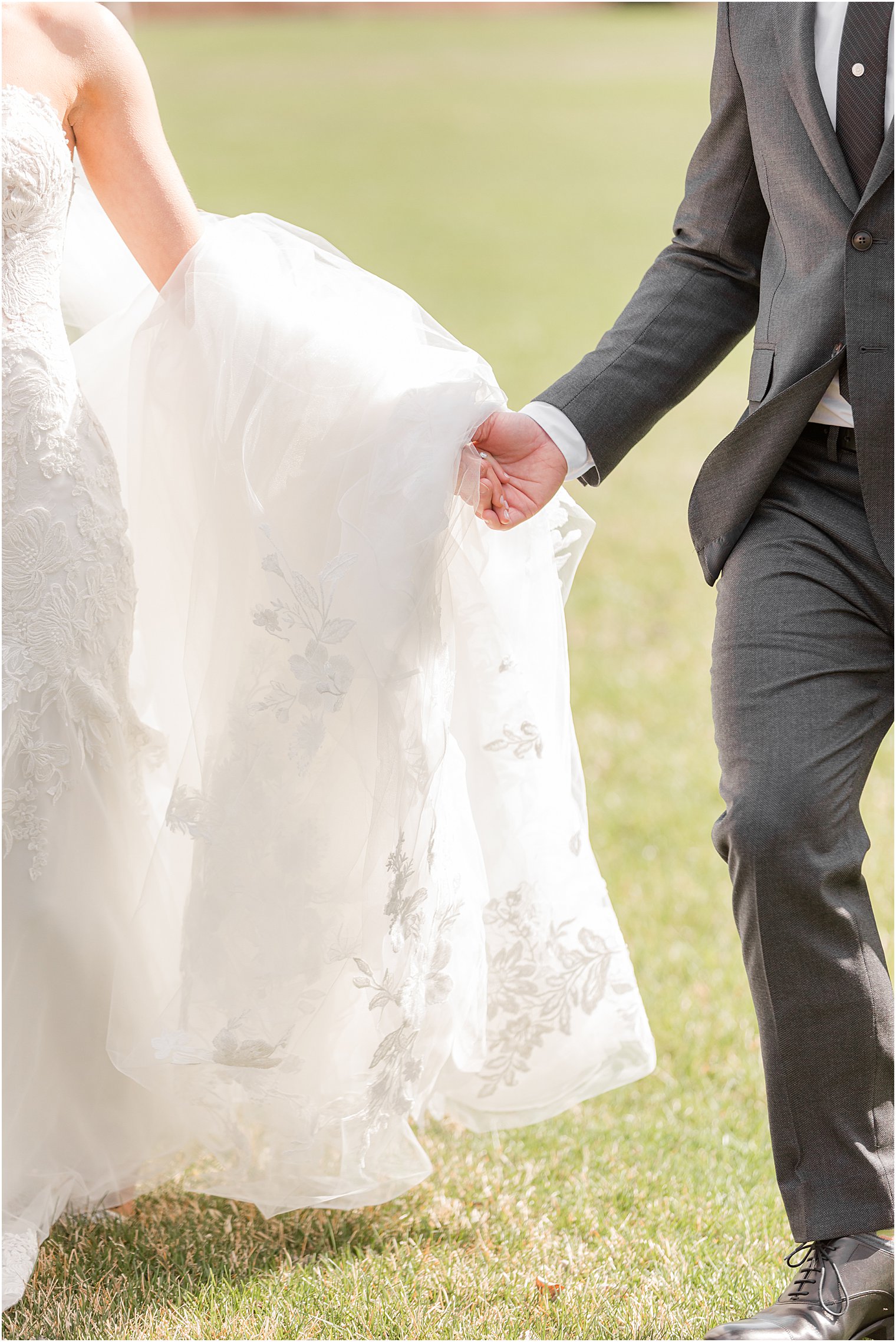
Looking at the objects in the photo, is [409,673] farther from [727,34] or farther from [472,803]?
[727,34]

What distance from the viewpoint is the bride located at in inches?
102

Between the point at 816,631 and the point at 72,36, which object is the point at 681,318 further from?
the point at 72,36

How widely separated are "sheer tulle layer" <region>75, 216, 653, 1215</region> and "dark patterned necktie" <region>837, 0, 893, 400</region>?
2.54 feet

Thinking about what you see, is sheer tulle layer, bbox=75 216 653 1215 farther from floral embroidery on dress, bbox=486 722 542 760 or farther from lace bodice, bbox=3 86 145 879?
lace bodice, bbox=3 86 145 879

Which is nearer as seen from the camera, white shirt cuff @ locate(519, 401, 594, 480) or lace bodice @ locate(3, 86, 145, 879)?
lace bodice @ locate(3, 86, 145, 879)

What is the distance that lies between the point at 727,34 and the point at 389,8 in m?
33.5

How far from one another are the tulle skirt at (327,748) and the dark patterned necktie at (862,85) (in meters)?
0.79

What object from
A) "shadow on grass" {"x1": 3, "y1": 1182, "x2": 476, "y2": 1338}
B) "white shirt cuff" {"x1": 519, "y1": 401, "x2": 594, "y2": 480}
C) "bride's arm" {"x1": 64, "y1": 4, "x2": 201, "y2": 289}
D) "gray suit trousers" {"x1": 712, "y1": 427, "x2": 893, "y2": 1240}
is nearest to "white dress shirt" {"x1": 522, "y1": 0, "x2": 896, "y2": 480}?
"gray suit trousers" {"x1": 712, "y1": 427, "x2": 893, "y2": 1240}

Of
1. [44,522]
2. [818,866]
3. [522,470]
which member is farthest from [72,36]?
[818,866]

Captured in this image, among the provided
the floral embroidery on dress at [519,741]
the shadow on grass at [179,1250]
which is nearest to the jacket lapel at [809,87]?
the floral embroidery on dress at [519,741]

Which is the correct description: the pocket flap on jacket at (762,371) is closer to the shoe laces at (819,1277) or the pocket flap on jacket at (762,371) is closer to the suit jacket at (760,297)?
the suit jacket at (760,297)

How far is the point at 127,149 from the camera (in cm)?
271

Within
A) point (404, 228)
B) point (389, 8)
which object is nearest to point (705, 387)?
point (404, 228)

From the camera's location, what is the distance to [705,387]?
17.3 meters
